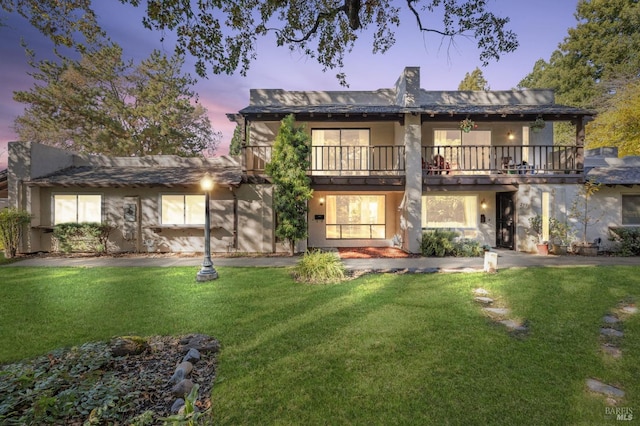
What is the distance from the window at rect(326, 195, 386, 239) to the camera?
14117mm

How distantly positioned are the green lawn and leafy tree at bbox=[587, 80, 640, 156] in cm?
1330

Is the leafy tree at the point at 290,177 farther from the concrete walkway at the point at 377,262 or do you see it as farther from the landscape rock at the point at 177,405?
the landscape rock at the point at 177,405

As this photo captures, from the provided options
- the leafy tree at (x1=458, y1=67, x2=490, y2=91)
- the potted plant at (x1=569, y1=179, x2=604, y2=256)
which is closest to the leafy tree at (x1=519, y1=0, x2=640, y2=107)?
the leafy tree at (x1=458, y1=67, x2=490, y2=91)

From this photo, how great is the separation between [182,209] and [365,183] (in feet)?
25.4

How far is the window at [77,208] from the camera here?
476 inches

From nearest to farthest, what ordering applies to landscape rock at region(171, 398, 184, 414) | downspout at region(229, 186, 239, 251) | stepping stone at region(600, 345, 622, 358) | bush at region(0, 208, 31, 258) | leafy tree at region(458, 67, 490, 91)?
landscape rock at region(171, 398, 184, 414) → stepping stone at region(600, 345, 622, 358) → bush at region(0, 208, 31, 258) → downspout at region(229, 186, 239, 251) → leafy tree at region(458, 67, 490, 91)

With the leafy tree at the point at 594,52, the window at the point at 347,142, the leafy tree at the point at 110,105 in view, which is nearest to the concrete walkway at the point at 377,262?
the window at the point at 347,142

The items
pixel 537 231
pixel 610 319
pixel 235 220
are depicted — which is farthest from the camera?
pixel 235 220

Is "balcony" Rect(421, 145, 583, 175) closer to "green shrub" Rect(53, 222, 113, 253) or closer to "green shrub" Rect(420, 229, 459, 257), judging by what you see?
"green shrub" Rect(420, 229, 459, 257)

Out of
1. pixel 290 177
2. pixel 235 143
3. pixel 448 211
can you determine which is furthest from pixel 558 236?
pixel 235 143

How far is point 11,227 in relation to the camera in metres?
10.8

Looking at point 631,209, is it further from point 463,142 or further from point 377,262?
point 377,262

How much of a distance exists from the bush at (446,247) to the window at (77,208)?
13.3 metres

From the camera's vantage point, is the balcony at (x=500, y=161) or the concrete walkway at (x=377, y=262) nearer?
the concrete walkway at (x=377, y=262)
